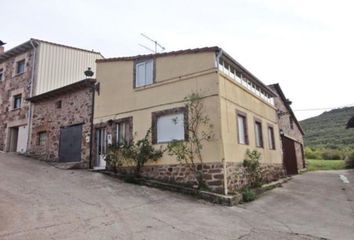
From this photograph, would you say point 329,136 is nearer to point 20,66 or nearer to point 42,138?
point 42,138

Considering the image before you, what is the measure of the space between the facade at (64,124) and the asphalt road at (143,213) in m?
3.43

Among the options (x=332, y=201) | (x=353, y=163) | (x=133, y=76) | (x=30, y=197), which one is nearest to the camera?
(x=30, y=197)

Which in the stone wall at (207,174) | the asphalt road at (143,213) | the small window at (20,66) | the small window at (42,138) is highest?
the small window at (20,66)

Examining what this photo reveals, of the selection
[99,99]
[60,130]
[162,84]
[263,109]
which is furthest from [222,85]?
[60,130]

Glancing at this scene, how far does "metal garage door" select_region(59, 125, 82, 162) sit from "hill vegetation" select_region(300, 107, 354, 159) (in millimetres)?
25841

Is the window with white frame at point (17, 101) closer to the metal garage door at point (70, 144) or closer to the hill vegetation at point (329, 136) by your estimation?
the metal garage door at point (70, 144)

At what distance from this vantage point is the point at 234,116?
40.1ft

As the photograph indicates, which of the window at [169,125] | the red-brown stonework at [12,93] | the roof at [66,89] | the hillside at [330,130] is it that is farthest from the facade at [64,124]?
the hillside at [330,130]

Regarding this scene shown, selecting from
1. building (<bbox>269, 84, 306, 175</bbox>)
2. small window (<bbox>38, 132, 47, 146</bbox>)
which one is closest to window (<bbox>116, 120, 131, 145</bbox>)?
small window (<bbox>38, 132, 47, 146</bbox>)

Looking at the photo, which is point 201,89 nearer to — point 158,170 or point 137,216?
point 158,170

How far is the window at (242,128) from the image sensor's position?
12630 millimetres

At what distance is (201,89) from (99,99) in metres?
5.86

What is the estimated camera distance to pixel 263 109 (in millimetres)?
16031

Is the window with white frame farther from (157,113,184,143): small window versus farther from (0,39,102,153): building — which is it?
(157,113,184,143): small window
